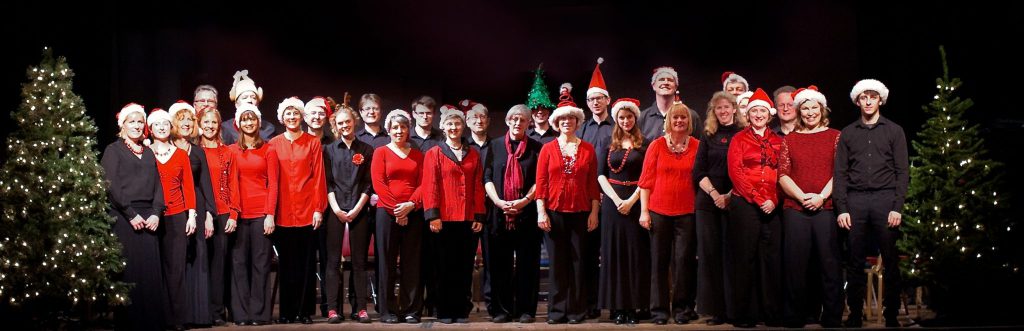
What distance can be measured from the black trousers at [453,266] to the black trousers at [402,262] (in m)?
0.16

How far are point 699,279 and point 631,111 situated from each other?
112 cm

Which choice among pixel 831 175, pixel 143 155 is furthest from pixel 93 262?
pixel 831 175

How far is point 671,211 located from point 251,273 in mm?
2754

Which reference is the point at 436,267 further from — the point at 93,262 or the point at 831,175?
the point at 831,175

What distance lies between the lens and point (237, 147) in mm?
6359

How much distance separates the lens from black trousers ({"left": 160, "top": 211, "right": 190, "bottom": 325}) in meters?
6.10

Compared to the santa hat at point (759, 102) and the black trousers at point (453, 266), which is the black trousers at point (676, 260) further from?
the black trousers at point (453, 266)

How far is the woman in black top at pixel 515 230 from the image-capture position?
6.12 metres

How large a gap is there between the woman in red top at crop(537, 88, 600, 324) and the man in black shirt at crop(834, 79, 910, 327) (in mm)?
1477

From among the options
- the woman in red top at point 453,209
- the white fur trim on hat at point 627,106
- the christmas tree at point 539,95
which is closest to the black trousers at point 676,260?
the white fur trim on hat at point 627,106

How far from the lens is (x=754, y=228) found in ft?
18.7

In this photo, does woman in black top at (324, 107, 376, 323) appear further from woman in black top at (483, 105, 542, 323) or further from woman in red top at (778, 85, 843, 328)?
woman in red top at (778, 85, 843, 328)

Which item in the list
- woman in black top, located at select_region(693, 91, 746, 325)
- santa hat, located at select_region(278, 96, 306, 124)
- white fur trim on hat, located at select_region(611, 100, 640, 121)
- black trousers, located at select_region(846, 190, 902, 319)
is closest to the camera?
black trousers, located at select_region(846, 190, 902, 319)

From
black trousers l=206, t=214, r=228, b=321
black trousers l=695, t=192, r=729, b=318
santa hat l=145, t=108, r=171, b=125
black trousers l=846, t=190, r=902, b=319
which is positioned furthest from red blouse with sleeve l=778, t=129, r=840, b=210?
santa hat l=145, t=108, r=171, b=125
